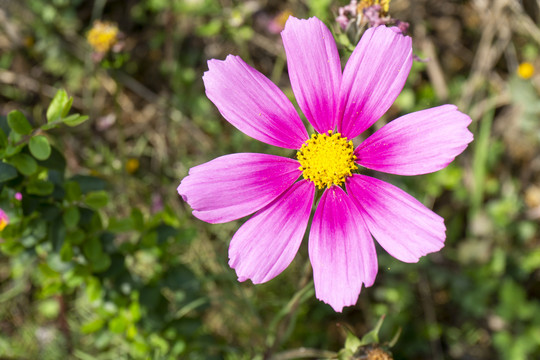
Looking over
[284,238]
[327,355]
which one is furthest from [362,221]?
[327,355]

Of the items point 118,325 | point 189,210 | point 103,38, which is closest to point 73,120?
point 118,325

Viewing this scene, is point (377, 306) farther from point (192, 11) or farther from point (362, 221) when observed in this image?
point (192, 11)

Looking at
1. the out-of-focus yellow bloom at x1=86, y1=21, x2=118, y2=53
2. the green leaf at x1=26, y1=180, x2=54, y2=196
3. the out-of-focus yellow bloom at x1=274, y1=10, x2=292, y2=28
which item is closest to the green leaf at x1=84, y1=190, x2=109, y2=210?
the green leaf at x1=26, y1=180, x2=54, y2=196

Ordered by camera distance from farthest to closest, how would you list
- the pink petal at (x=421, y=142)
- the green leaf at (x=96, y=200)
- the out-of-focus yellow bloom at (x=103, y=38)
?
the out-of-focus yellow bloom at (x=103, y=38)
the green leaf at (x=96, y=200)
the pink petal at (x=421, y=142)

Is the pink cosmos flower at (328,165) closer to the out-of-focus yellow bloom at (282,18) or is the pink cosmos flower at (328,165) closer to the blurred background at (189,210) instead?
the blurred background at (189,210)

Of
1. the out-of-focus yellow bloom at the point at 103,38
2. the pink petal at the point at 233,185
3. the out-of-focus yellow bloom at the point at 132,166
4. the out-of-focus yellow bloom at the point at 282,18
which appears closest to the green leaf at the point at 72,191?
the pink petal at the point at 233,185

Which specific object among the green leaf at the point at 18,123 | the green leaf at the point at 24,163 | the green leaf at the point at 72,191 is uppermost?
the green leaf at the point at 18,123

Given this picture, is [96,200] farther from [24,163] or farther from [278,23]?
[278,23]
